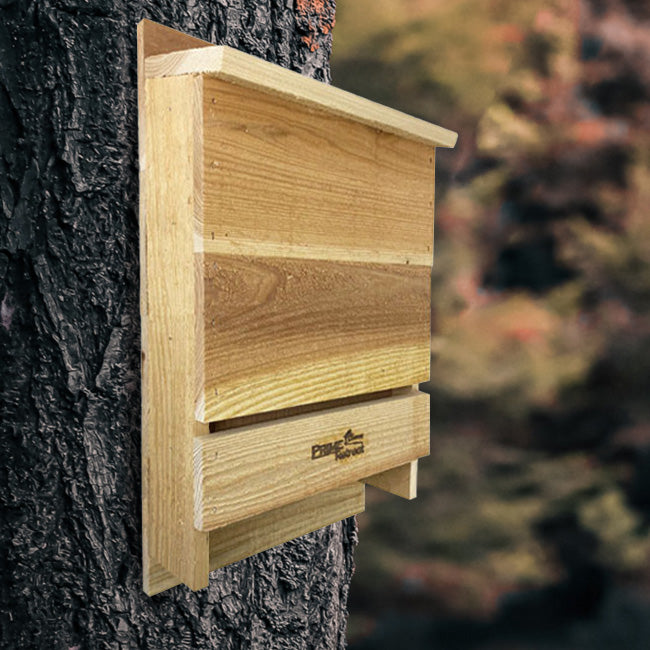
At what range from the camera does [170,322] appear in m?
0.71

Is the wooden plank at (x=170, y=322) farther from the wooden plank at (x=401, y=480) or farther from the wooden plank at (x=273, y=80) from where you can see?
the wooden plank at (x=401, y=480)

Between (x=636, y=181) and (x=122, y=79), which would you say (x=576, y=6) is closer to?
(x=636, y=181)

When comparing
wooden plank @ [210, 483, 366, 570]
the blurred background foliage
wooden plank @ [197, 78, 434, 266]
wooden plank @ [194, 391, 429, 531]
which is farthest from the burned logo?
the blurred background foliage

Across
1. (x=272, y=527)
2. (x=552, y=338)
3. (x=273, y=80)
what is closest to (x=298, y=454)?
(x=272, y=527)

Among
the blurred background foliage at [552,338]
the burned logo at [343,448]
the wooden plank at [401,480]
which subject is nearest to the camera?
the burned logo at [343,448]

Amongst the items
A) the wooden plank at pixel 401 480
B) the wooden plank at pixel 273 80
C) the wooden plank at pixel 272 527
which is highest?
the wooden plank at pixel 273 80

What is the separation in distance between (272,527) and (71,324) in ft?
1.33

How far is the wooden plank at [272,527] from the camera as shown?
833 millimetres

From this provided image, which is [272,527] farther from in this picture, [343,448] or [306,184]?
[306,184]

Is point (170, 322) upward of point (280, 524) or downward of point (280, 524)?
upward

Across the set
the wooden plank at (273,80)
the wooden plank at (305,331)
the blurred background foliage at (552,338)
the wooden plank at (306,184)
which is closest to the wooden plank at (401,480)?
the wooden plank at (305,331)

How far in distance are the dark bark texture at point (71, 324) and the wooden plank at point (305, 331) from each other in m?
0.15

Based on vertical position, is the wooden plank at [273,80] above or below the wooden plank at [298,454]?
above

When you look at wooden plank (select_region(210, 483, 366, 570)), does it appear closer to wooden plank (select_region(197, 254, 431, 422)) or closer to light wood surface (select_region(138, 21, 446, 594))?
light wood surface (select_region(138, 21, 446, 594))
